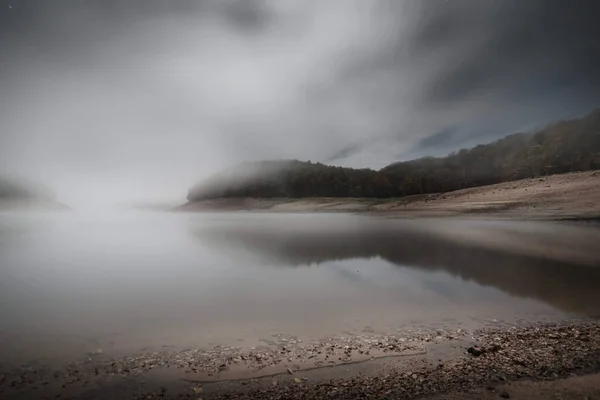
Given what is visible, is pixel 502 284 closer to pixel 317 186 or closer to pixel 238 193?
pixel 317 186

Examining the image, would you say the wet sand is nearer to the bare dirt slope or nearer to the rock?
the rock

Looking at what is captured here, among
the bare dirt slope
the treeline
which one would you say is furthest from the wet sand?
the treeline

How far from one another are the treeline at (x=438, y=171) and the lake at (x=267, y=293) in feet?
105

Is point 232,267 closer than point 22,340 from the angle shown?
No

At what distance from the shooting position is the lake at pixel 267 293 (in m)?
6.95

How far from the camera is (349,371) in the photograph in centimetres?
516

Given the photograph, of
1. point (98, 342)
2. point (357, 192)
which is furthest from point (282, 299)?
point (357, 192)

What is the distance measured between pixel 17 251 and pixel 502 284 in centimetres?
2206

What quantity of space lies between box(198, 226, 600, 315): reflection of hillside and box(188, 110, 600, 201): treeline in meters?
33.2

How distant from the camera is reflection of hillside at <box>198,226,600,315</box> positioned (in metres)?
9.30

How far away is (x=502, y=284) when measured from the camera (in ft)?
34.5

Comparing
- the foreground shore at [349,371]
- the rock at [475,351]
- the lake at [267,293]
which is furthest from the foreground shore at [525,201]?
the rock at [475,351]

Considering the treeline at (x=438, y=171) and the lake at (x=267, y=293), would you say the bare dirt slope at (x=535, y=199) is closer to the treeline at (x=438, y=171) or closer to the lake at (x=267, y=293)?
the treeline at (x=438, y=171)

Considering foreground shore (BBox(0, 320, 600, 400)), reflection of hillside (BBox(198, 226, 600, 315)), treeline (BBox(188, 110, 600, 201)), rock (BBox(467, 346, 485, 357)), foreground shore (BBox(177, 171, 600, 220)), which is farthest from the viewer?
treeline (BBox(188, 110, 600, 201))
